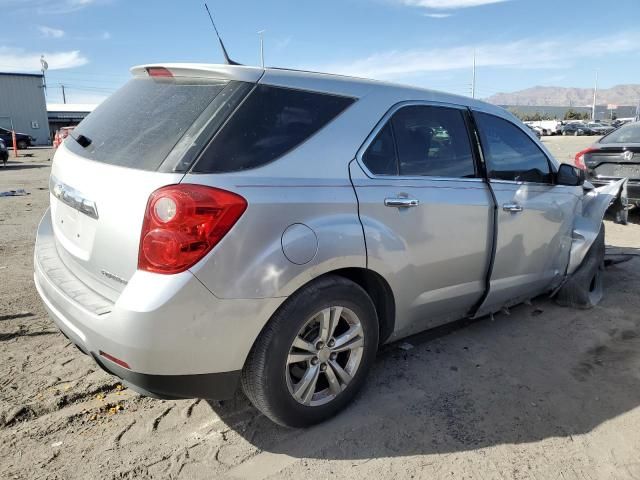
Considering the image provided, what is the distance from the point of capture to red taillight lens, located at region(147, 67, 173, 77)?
2625 millimetres

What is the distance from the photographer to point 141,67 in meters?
2.80

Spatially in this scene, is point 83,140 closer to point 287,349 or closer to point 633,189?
point 287,349

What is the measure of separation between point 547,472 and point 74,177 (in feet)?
8.96

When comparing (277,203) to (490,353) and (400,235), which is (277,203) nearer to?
(400,235)

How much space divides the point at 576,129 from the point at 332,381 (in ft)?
209

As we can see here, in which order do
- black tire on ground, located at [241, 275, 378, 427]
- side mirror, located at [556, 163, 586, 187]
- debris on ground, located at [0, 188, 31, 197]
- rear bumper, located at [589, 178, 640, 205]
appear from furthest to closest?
debris on ground, located at [0, 188, 31, 197], rear bumper, located at [589, 178, 640, 205], side mirror, located at [556, 163, 586, 187], black tire on ground, located at [241, 275, 378, 427]

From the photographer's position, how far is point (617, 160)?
25.0 ft

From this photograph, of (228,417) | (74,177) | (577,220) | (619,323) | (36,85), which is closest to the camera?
(74,177)

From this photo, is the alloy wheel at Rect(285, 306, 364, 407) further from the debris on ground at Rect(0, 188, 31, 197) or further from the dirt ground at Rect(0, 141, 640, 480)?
the debris on ground at Rect(0, 188, 31, 197)

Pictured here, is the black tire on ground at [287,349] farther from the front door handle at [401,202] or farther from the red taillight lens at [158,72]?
the red taillight lens at [158,72]

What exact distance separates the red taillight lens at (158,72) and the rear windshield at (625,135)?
7541 mm

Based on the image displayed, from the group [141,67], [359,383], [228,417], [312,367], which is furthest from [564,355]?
[141,67]

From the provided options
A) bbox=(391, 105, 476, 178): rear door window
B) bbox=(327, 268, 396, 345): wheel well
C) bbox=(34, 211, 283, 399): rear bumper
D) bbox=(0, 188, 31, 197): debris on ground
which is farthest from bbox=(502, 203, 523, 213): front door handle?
bbox=(0, 188, 31, 197): debris on ground

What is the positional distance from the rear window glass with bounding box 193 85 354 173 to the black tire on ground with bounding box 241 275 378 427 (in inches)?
26.4
